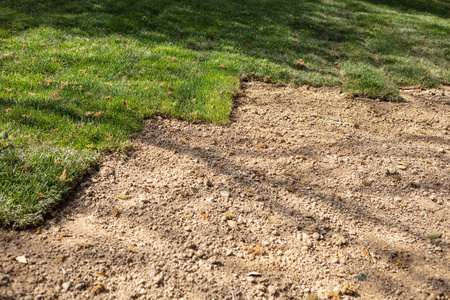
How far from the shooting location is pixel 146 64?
617 centimetres

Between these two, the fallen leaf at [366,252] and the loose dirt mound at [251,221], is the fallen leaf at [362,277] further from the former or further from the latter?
the fallen leaf at [366,252]

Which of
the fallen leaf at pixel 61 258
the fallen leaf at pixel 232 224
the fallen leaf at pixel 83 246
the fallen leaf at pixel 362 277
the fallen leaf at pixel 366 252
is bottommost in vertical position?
the fallen leaf at pixel 61 258

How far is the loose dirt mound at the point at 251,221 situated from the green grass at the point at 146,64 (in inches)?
14.9

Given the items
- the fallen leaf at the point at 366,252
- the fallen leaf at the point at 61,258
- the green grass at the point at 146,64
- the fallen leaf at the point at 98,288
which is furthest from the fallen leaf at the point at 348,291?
the green grass at the point at 146,64

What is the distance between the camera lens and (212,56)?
7016 millimetres

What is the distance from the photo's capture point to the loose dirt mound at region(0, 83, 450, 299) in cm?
241

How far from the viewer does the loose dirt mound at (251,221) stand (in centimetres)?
241

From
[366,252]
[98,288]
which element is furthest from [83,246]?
[366,252]

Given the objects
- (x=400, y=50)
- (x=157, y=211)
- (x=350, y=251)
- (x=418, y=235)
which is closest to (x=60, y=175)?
(x=157, y=211)

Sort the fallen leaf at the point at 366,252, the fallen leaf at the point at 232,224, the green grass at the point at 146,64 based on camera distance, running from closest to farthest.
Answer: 1. the fallen leaf at the point at 366,252
2. the fallen leaf at the point at 232,224
3. the green grass at the point at 146,64

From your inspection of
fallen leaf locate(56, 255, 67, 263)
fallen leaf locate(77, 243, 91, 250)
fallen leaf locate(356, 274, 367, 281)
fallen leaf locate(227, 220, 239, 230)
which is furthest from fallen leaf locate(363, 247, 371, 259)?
fallen leaf locate(56, 255, 67, 263)

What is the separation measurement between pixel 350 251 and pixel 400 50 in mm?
8295

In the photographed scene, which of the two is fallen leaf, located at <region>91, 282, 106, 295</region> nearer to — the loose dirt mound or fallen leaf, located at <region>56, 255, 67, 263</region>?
the loose dirt mound

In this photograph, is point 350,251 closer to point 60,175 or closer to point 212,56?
point 60,175
